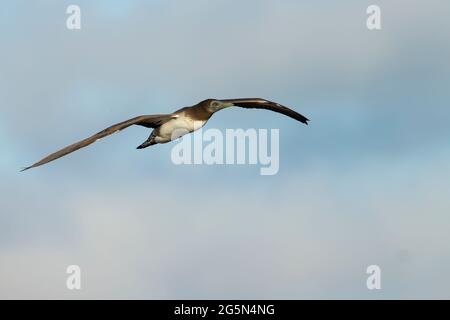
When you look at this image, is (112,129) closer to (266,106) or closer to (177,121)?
(177,121)

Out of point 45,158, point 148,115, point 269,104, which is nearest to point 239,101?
point 269,104

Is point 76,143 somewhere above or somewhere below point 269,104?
below

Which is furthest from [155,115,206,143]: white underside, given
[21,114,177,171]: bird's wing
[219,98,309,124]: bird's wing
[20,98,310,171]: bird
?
[219,98,309,124]: bird's wing

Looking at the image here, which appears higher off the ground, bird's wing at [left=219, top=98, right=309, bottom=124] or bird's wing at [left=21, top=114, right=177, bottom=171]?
bird's wing at [left=219, top=98, right=309, bottom=124]

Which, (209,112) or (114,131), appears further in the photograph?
(209,112)

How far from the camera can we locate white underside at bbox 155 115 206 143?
3114 centimetres

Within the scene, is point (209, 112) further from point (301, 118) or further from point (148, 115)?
point (301, 118)

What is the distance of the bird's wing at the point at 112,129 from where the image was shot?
1070 inches

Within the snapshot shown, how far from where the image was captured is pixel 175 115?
103 ft

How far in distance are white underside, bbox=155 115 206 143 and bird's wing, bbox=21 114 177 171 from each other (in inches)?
7.7

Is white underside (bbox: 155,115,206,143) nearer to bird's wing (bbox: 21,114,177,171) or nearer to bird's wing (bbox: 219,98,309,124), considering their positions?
bird's wing (bbox: 21,114,177,171)

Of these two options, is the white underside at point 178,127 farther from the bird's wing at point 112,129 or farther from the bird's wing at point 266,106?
the bird's wing at point 266,106

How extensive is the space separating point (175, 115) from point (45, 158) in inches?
232

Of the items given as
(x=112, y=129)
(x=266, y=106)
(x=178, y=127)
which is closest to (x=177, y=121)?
(x=178, y=127)
